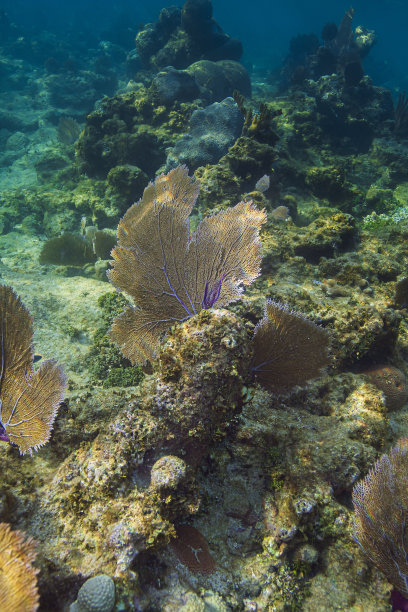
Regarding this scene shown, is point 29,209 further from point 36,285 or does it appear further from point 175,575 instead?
point 175,575

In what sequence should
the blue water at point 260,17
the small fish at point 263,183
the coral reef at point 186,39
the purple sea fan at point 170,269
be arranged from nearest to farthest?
the purple sea fan at point 170,269 < the small fish at point 263,183 < the coral reef at point 186,39 < the blue water at point 260,17

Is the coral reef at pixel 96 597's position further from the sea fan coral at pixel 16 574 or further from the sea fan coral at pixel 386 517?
the sea fan coral at pixel 386 517

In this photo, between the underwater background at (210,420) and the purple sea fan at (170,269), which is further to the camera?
the purple sea fan at (170,269)

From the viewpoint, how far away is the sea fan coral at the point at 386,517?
7.57 feet

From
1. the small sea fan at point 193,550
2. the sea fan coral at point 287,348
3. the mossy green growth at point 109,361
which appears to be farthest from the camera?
the mossy green growth at point 109,361

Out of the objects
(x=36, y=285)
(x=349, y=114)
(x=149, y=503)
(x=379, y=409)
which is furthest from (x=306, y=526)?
(x=349, y=114)

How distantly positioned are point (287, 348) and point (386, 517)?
1499 millimetres

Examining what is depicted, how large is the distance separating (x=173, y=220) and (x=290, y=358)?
1.95 metres

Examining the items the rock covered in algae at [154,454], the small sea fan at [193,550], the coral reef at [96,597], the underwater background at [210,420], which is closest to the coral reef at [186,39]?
the underwater background at [210,420]

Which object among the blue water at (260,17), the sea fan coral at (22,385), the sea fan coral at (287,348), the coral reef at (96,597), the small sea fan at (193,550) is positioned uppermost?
the blue water at (260,17)

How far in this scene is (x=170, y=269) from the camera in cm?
346

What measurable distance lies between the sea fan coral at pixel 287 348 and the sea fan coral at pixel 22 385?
6.18 feet

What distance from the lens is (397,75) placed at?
4359cm

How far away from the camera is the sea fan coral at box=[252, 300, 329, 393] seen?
10.0 feet
